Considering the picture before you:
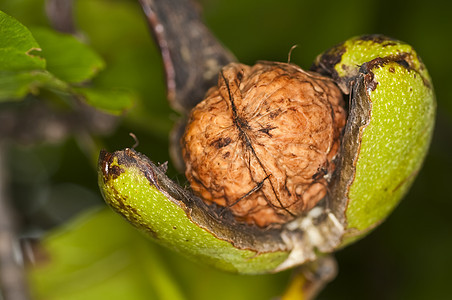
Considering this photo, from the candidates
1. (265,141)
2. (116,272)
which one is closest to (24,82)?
(265,141)

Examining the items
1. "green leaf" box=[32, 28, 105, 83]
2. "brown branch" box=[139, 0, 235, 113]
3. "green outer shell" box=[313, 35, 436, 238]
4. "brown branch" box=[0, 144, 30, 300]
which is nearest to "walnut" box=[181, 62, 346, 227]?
"green outer shell" box=[313, 35, 436, 238]

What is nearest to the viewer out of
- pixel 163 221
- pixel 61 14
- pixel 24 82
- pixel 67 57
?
pixel 163 221

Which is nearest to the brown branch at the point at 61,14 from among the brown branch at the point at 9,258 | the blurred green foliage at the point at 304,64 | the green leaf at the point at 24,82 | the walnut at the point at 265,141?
the blurred green foliage at the point at 304,64

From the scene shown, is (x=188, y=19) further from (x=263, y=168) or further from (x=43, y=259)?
(x=43, y=259)

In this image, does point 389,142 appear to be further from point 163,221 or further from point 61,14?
point 61,14

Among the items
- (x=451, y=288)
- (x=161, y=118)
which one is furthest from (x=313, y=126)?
(x=451, y=288)

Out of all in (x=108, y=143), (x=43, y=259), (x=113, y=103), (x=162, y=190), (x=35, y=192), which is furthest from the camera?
(x=35, y=192)

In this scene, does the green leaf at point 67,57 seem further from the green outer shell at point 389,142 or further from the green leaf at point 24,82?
the green outer shell at point 389,142

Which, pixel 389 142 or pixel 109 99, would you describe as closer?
pixel 389 142
